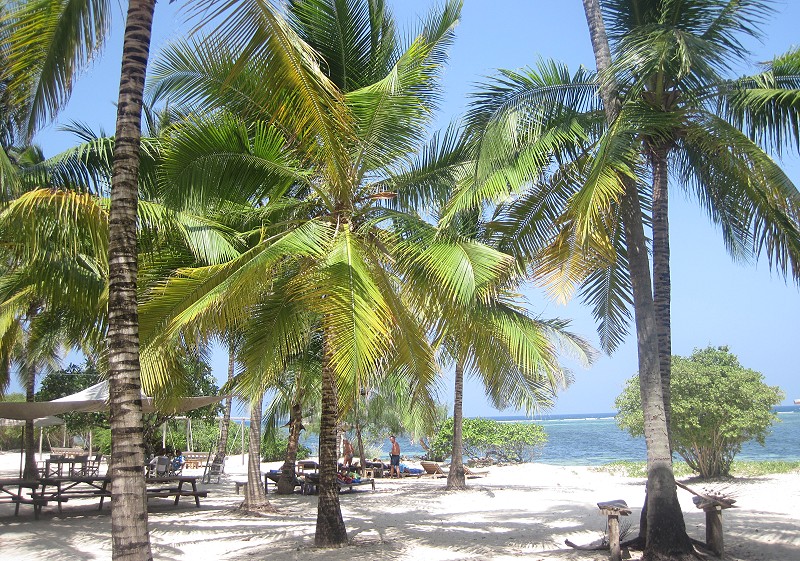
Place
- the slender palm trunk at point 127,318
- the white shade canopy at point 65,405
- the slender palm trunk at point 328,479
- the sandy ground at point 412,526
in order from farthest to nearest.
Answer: the white shade canopy at point 65,405 → the slender palm trunk at point 328,479 → the sandy ground at point 412,526 → the slender palm trunk at point 127,318

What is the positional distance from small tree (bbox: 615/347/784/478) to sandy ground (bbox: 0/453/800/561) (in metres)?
1.00

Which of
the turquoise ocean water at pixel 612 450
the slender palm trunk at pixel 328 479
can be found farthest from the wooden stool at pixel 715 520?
the turquoise ocean water at pixel 612 450

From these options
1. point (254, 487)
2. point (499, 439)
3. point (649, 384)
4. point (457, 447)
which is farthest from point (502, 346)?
point (499, 439)

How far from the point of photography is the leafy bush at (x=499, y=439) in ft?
90.9

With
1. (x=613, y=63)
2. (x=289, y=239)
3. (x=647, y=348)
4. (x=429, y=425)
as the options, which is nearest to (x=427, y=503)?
(x=429, y=425)

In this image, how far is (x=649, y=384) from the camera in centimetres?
795

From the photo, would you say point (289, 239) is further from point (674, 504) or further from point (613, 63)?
point (674, 504)

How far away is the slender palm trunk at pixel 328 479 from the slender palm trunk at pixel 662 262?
4.26 meters

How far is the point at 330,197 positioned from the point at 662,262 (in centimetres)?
437

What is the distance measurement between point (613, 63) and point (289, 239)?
166 inches

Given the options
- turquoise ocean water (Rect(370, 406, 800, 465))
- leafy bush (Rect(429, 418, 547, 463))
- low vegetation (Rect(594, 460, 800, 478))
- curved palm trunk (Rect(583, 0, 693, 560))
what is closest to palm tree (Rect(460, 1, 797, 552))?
curved palm trunk (Rect(583, 0, 693, 560))

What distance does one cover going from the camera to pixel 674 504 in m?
7.62

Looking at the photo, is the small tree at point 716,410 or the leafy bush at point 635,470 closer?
the small tree at point 716,410

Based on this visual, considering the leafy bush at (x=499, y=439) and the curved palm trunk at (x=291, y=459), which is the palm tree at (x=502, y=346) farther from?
the leafy bush at (x=499, y=439)
